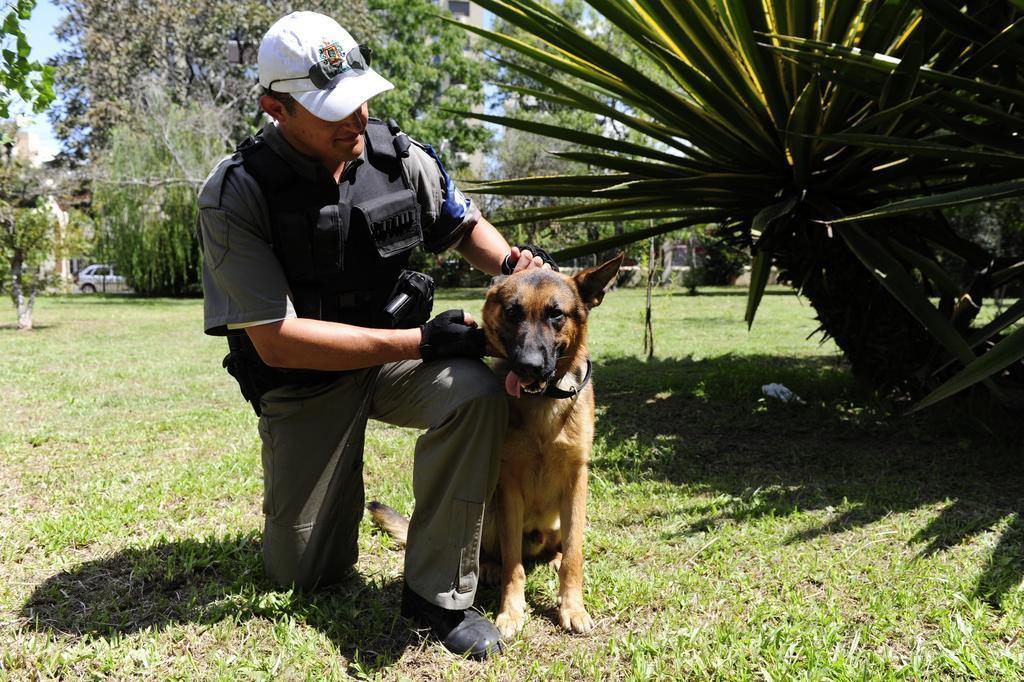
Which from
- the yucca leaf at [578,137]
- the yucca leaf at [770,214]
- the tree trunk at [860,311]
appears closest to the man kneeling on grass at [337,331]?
the yucca leaf at [770,214]

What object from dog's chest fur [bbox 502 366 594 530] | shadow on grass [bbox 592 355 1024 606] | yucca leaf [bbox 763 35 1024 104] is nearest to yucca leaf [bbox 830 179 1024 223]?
yucca leaf [bbox 763 35 1024 104]

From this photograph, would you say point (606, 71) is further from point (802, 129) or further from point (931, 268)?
point (931, 268)

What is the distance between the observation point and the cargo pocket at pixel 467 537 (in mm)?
2377

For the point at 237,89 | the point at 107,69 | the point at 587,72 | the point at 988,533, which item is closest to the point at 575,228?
the point at 237,89

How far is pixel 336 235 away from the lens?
7.95 ft

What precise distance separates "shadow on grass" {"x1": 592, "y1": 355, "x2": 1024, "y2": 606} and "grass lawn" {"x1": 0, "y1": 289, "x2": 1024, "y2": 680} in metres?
0.02

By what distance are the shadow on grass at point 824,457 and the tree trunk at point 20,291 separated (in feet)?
33.4

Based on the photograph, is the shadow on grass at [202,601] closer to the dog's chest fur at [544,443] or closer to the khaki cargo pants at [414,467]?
the khaki cargo pants at [414,467]

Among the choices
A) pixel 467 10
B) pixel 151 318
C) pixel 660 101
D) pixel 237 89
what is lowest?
pixel 151 318

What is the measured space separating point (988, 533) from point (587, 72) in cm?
299

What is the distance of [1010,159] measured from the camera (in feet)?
9.41

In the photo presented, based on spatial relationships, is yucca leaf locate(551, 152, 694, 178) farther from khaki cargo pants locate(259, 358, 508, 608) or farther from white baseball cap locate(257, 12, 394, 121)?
khaki cargo pants locate(259, 358, 508, 608)

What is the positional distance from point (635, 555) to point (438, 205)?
1604 millimetres

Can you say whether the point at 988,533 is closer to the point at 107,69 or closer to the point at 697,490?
the point at 697,490
